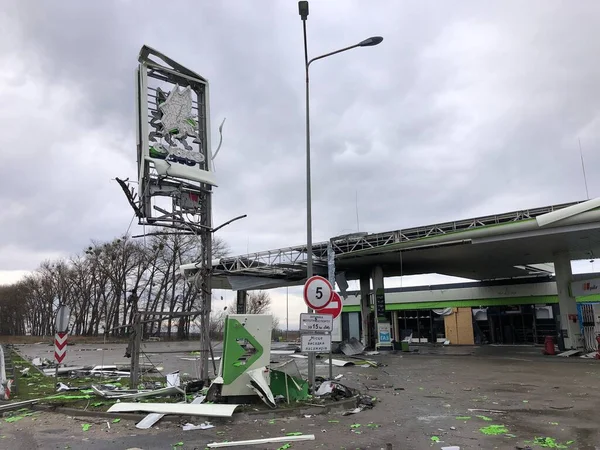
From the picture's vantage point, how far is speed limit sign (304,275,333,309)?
9703 mm

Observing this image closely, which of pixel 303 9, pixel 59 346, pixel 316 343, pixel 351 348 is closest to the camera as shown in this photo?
pixel 316 343

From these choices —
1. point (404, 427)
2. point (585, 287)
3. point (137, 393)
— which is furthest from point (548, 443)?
point (585, 287)

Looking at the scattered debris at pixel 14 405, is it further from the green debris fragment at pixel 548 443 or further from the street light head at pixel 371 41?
the street light head at pixel 371 41

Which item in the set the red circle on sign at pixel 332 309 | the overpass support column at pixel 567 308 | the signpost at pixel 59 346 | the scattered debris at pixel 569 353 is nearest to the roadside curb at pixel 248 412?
the red circle on sign at pixel 332 309

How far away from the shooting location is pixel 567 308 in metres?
25.8

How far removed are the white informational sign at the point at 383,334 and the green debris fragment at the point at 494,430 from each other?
73.4ft

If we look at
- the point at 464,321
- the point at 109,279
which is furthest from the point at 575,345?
the point at 109,279

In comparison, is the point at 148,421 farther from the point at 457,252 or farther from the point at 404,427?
the point at 457,252

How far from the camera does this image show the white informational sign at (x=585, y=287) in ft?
76.6

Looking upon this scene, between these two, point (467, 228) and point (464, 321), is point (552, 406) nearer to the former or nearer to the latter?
point (467, 228)

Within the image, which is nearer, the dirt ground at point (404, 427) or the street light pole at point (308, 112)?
the dirt ground at point (404, 427)

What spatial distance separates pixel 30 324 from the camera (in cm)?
8125

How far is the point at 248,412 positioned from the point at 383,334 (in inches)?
887

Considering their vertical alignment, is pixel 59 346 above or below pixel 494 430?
above
